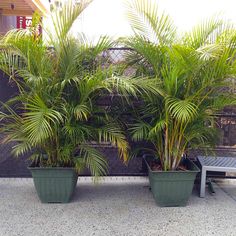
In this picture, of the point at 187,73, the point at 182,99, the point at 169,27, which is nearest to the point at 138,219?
the point at 182,99

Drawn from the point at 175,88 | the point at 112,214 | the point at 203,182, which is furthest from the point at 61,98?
the point at 203,182

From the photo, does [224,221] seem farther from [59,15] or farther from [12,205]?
[59,15]

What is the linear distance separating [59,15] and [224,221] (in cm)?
253

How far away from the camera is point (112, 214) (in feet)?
9.57

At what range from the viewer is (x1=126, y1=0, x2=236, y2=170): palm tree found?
276 centimetres

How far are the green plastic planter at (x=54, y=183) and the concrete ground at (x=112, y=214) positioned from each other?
8 cm

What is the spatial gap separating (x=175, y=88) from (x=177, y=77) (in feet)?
0.36

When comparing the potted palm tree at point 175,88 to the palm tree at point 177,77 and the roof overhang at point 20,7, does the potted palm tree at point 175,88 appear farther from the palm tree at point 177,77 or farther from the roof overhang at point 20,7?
the roof overhang at point 20,7

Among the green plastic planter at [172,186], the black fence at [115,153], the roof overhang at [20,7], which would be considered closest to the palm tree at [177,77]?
the green plastic planter at [172,186]

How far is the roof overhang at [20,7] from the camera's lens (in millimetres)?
6052

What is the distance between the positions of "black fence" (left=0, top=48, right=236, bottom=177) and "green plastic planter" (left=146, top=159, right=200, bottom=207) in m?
0.68

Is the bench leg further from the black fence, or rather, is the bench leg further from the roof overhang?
the roof overhang

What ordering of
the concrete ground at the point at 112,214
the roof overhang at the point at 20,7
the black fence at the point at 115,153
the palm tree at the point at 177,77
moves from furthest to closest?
the roof overhang at the point at 20,7
the black fence at the point at 115,153
the palm tree at the point at 177,77
the concrete ground at the point at 112,214

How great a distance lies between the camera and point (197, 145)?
3193mm
